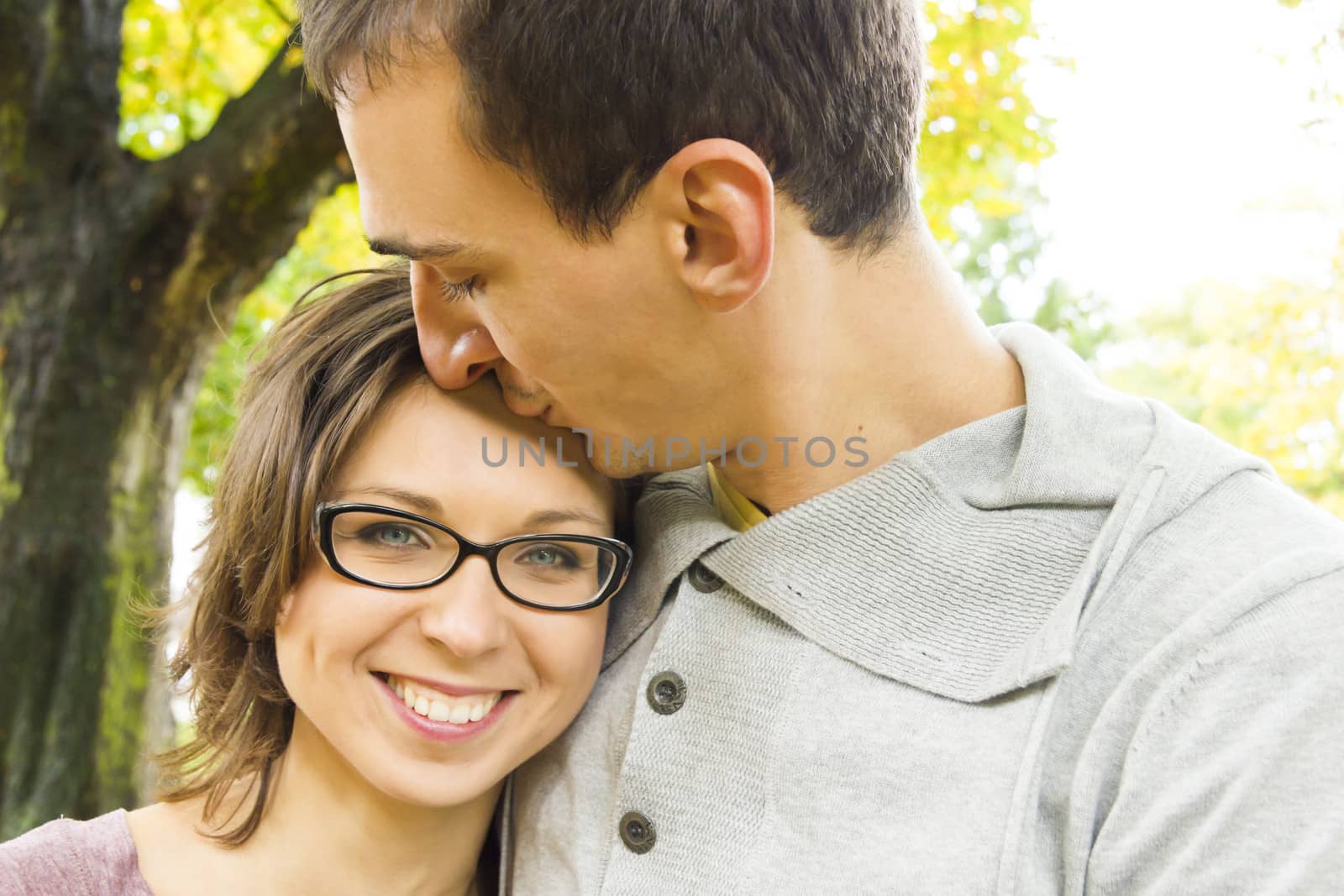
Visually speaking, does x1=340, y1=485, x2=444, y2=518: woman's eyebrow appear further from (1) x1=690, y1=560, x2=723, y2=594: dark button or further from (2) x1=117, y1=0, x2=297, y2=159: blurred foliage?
(2) x1=117, y1=0, x2=297, y2=159: blurred foliage

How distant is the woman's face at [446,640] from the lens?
157 centimetres

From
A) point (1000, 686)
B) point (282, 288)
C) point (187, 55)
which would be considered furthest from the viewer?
point (282, 288)

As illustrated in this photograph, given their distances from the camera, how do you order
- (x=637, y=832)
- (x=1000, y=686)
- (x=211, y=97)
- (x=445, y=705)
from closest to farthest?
(x=1000, y=686) < (x=637, y=832) < (x=445, y=705) < (x=211, y=97)

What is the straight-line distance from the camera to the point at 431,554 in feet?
5.25

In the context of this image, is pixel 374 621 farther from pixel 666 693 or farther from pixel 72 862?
pixel 72 862

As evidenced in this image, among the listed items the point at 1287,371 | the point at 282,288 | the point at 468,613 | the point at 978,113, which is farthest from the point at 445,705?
the point at 282,288

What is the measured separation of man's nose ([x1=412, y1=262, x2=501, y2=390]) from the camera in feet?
5.26

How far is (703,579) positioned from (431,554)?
0.37 m

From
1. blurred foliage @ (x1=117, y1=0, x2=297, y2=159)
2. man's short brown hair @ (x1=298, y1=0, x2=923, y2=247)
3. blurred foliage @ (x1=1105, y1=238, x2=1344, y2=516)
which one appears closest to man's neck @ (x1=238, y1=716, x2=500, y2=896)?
man's short brown hair @ (x1=298, y1=0, x2=923, y2=247)

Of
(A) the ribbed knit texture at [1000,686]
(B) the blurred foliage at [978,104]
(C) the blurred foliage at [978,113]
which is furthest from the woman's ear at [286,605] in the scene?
(B) the blurred foliage at [978,104]

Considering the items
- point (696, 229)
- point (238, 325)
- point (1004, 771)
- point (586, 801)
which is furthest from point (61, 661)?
point (238, 325)

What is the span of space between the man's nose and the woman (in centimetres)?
5

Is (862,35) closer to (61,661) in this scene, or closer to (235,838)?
(235,838)

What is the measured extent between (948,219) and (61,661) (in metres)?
3.84
